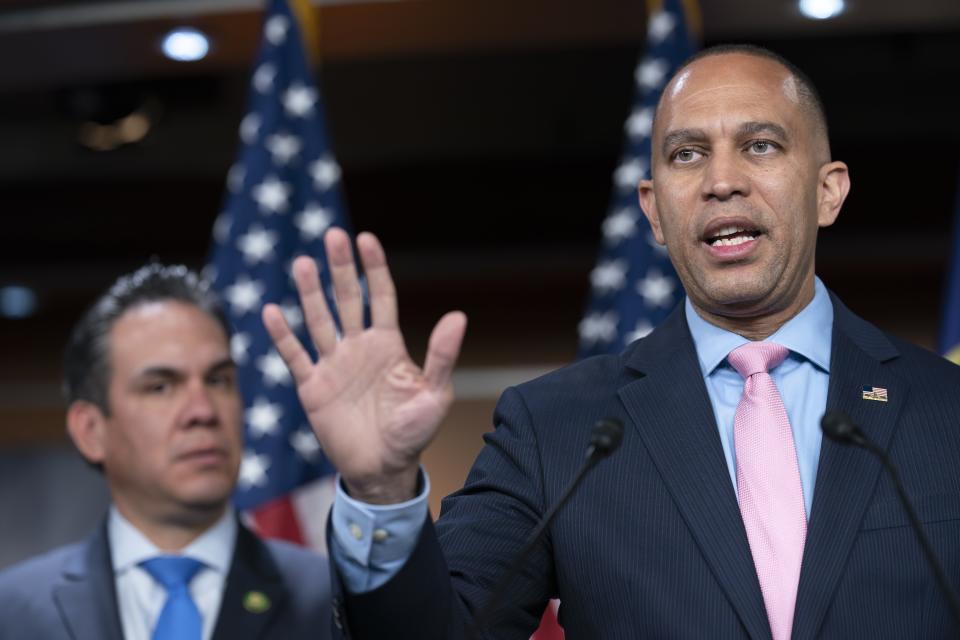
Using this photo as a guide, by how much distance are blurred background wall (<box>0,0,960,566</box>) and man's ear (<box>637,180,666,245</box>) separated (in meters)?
3.06

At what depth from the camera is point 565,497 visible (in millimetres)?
1412

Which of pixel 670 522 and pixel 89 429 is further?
pixel 89 429

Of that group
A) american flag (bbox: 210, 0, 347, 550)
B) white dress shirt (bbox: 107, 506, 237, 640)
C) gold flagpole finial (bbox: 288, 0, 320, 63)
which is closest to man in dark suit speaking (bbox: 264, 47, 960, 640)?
white dress shirt (bbox: 107, 506, 237, 640)

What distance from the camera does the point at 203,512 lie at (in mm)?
2826

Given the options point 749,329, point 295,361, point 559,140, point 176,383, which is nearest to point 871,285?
point 559,140

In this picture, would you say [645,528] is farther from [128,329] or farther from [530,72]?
[530,72]

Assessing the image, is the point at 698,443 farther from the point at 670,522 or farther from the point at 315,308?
the point at 315,308

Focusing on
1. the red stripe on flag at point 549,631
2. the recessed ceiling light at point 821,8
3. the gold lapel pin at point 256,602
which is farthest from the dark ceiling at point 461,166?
the gold lapel pin at point 256,602

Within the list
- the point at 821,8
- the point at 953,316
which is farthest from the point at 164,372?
the point at 821,8

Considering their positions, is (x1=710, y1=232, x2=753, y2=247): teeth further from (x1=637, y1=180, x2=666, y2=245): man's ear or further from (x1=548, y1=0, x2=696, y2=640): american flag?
(x1=548, y1=0, x2=696, y2=640): american flag

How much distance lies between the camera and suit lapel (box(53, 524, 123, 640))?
2650mm

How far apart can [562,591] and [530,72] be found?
4416 millimetres

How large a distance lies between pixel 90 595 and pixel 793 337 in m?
1.59

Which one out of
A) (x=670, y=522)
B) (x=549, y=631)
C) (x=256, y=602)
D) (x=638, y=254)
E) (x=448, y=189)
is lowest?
(x=549, y=631)
